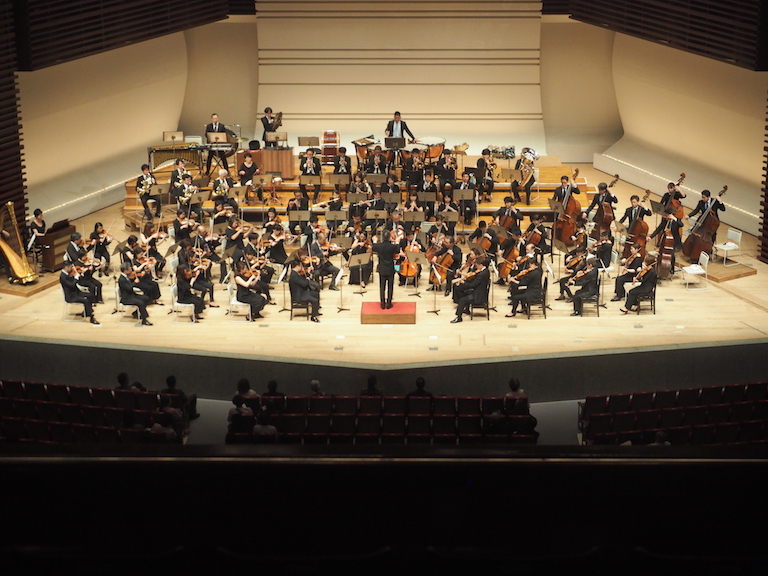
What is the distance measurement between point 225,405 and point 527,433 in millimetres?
3110

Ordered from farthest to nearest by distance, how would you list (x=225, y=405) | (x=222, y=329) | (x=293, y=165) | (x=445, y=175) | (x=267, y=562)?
1. (x=293, y=165)
2. (x=445, y=175)
3. (x=222, y=329)
4. (x=225, y=405)
5. (x=267, y=562)

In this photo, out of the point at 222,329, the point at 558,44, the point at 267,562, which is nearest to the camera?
the point at 267,562

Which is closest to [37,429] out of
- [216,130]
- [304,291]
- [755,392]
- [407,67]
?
[304,291]

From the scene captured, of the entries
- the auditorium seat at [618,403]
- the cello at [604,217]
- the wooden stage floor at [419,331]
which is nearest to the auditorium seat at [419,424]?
the wooden stage floor at [419,331]

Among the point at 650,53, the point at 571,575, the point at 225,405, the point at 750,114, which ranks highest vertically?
the point at 650,53

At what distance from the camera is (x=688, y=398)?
8086 mm

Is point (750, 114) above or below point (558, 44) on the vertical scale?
below

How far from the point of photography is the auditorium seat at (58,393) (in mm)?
8094

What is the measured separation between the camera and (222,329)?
10.4 m

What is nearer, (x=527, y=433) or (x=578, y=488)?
(x=578, y=488)

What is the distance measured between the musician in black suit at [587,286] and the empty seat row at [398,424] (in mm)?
3264

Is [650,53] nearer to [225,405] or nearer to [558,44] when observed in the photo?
[558,44]

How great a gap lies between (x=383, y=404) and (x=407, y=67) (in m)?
11.5

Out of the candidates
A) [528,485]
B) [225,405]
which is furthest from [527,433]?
[528,485]
